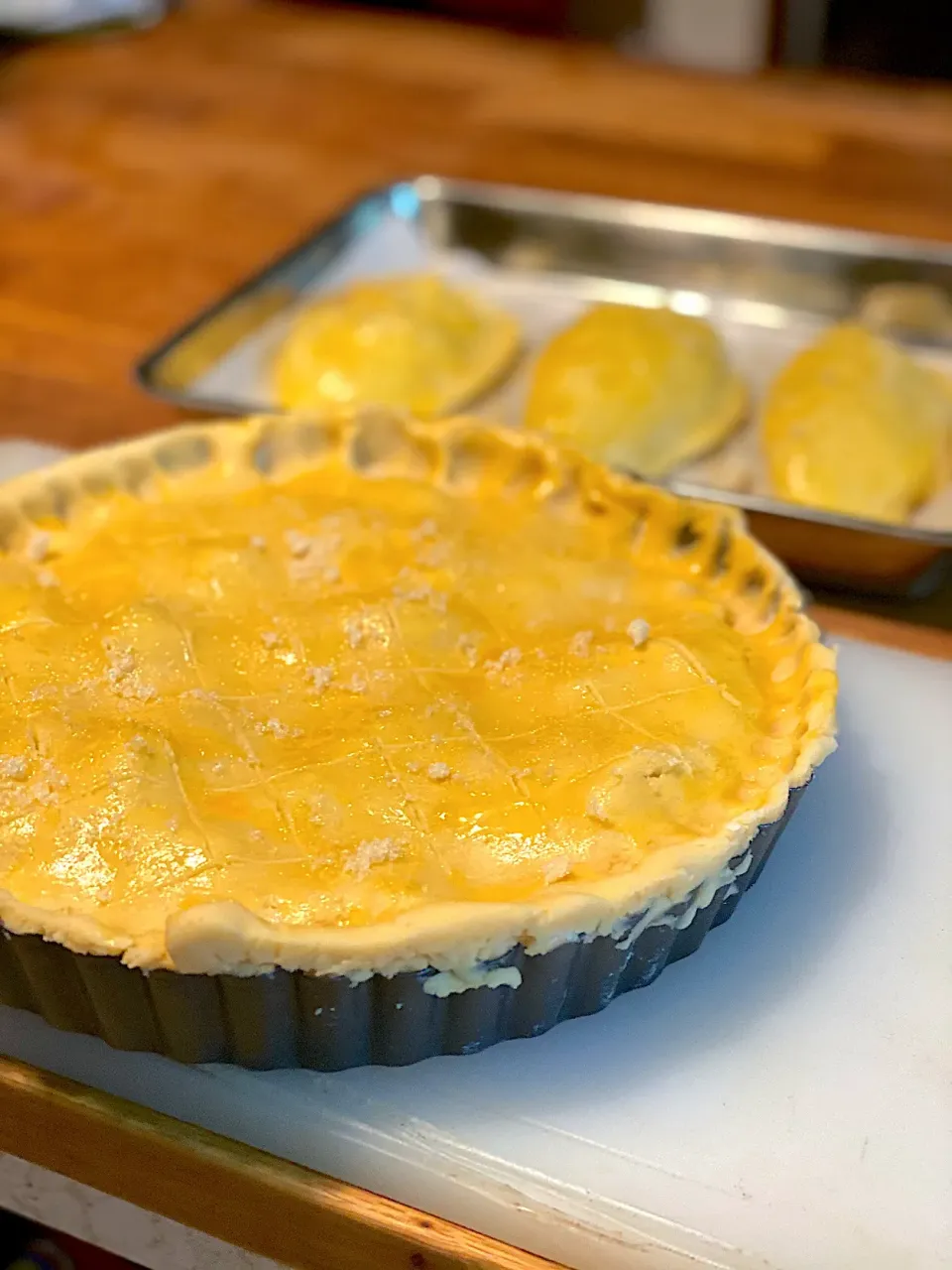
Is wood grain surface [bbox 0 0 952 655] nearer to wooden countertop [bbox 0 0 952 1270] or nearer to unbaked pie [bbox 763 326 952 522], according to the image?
wooden countertop [bbox 0 0 952 1270]

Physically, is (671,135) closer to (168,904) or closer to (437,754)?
(437,754)

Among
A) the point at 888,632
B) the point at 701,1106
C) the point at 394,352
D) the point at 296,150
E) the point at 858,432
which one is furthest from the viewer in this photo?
the point at 296,150

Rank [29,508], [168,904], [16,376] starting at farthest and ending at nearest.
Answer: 1. [16,376]
2. [29,508]
3. [168,904]

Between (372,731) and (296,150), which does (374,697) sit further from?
(296,150)

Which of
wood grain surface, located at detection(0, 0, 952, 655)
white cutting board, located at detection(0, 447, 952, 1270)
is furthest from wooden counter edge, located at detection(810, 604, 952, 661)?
wood grain surface, located at detection(0, 0, 952, 655)

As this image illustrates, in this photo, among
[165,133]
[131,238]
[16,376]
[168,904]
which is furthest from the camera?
[165,133]

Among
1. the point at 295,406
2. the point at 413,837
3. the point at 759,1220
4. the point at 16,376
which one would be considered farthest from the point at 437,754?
the point at 16,376

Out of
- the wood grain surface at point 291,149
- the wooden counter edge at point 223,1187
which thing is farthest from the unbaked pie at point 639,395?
the wooden counter edge at point 223,1187

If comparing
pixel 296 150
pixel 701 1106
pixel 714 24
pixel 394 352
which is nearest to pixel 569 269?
pixel 394 352
